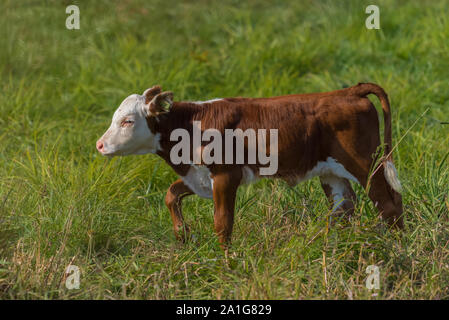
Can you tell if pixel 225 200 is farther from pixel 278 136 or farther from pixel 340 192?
pixel 340 192

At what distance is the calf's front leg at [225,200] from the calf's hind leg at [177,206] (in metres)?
0.34

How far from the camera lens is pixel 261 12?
10.6 m

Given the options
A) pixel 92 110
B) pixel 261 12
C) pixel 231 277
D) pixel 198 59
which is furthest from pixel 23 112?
pixel 261 12

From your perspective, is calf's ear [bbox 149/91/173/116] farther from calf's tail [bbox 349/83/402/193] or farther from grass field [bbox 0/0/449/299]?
calf's tail [bbox 349/83/402/193]

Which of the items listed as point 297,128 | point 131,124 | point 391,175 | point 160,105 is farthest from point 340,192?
point 131,124

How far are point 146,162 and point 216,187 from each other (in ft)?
5.76

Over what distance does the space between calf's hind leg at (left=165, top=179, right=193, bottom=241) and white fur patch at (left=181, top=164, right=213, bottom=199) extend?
144 mm

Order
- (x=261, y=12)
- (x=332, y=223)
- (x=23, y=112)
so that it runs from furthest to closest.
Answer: (x=261, y=12) → (x=23, y=112) → (x=332, y=223)

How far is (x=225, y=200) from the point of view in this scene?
15.2 feet

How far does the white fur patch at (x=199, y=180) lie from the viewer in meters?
4.73

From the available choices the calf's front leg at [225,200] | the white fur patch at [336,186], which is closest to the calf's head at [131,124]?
the calf's front leg at [225,200]

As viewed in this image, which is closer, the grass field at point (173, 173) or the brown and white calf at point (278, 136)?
the grass field at point (173, 173)

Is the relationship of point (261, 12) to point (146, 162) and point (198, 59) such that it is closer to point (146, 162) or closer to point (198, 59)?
point (198, 59)

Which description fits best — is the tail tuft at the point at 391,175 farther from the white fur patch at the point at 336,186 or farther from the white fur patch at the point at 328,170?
the white fur patch at the point at 336,186
